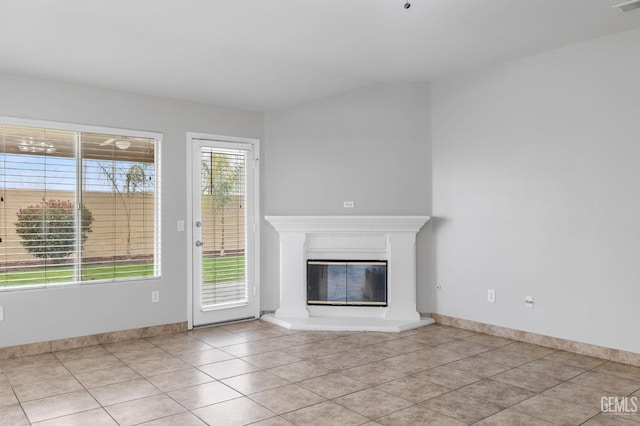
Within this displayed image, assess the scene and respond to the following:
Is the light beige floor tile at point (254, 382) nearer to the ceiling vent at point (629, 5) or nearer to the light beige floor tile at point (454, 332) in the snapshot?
the light beige floor tile at point (454, 332)

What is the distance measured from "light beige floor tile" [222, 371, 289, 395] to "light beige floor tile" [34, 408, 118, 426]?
857 mm

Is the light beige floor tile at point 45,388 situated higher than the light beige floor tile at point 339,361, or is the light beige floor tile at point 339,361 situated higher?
the light beige floor tile at point 339,361

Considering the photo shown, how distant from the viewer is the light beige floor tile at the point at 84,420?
9.27ft

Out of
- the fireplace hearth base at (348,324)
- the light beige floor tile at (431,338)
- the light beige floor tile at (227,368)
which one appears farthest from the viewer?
the fireplace hearth base at (348,324)

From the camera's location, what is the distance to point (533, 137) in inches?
176

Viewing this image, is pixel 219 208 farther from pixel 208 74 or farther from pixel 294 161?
pixel 208 74

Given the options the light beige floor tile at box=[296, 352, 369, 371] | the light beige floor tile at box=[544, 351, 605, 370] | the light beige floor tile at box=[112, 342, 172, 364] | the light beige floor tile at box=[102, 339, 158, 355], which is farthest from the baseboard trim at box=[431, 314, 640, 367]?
the light beige floor tile at box=[102, 339, 158, 355]

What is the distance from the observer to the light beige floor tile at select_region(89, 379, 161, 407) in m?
3.20

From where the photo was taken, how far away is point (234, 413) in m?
2.96

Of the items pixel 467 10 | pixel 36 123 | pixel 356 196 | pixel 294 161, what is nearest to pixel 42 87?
pixel 36 123

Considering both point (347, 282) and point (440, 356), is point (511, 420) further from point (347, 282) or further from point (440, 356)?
point (347, 282)

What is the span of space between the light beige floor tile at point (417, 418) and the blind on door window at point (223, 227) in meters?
3.02

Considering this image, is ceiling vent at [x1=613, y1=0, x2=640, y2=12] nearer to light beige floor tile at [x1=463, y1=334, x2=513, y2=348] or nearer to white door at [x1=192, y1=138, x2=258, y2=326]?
light beige floor tile at [x1=463, y1=334, x2=513, y2=348]

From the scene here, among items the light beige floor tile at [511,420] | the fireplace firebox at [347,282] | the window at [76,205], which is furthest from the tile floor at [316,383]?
the window at [76,205]
